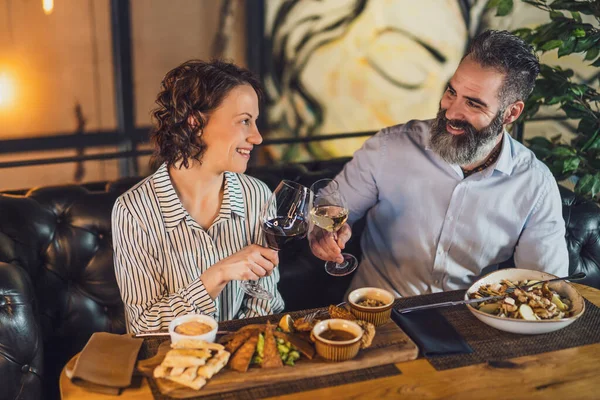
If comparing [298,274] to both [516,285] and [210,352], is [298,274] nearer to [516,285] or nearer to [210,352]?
[516,285]

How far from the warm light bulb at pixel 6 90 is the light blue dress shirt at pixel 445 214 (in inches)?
51.7

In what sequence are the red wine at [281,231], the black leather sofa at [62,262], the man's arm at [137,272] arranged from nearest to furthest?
the red wine at [281,231] → the man's arm at [137,272] → the black leather sofa at [62,262]

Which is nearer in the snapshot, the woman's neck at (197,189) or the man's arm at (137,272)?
the man's arm at (137,272)

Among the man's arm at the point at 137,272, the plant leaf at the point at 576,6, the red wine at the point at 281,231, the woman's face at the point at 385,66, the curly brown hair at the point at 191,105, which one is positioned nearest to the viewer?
the red wine at the point at 281,231

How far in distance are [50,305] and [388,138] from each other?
1.33 m

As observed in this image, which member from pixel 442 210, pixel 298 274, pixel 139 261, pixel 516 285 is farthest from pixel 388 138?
pixel 139 261

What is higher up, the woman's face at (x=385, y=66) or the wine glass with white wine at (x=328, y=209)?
the woman's face at (x=385, y=66)

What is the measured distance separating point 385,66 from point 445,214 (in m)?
1.04

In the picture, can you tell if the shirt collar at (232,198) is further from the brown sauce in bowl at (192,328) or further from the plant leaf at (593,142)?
the plant leaf at (593,142)

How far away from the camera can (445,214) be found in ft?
8.07

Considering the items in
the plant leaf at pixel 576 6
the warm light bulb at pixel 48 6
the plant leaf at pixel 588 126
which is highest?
the plant leaf at pixel 576 6

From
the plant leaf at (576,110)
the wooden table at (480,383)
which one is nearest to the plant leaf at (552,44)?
the plant leaf at (576,110)

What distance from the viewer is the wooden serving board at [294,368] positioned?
1.51 metres

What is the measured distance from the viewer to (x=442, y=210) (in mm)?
2469
